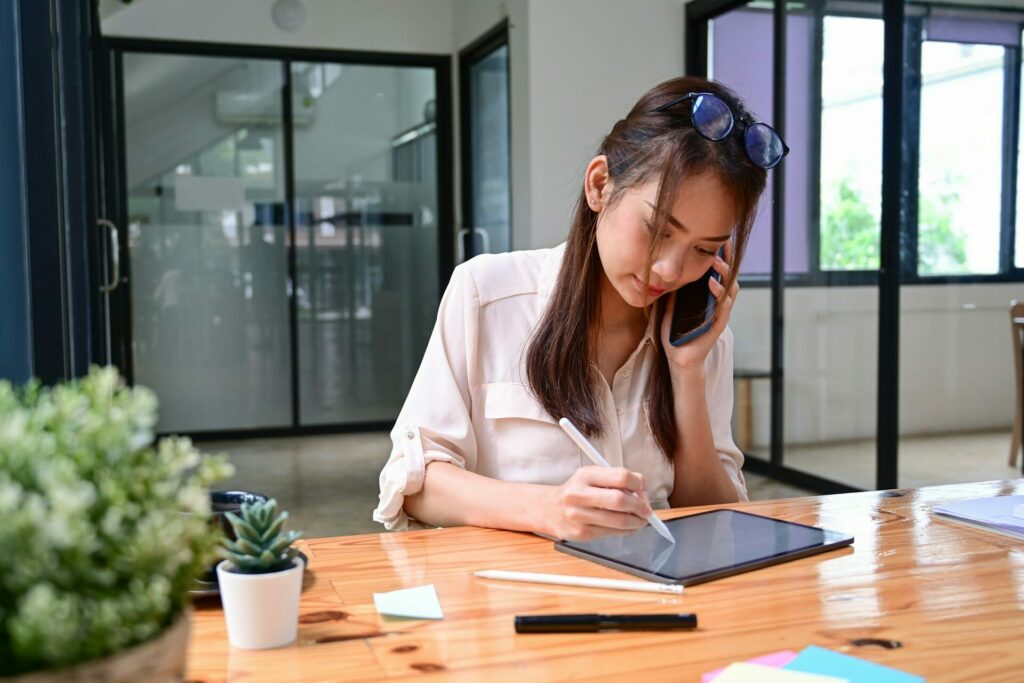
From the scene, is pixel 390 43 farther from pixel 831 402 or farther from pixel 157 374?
pixel 831 402

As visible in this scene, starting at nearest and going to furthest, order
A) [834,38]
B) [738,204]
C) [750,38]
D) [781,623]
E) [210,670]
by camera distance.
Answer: [210,670] < [781,623] < [738,204] < [834,38] < [750,38]

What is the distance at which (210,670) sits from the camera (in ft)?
2.43

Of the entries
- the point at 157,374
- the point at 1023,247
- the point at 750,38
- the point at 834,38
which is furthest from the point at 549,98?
the point at 157,374

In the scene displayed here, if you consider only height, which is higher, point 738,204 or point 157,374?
point 738,204

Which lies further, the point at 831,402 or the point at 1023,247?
the point at 831,402

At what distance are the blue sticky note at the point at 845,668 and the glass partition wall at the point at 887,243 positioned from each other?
305 cm

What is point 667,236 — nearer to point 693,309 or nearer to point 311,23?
point 693,309

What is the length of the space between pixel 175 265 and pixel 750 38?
3.44m

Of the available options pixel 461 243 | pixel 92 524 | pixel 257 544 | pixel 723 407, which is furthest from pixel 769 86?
pixel 92 524

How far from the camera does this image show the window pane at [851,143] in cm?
380

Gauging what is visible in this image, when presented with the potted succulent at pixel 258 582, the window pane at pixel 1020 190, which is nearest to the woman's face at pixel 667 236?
the potted succulent at pixel 258 582

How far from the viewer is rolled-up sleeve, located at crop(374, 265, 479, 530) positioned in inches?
51.5

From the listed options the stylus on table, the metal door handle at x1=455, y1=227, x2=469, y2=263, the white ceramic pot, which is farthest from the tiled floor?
the white ceramic pot

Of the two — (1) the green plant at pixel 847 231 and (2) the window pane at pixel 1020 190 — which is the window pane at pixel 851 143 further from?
(2) the window pane at pixel 1020 190
